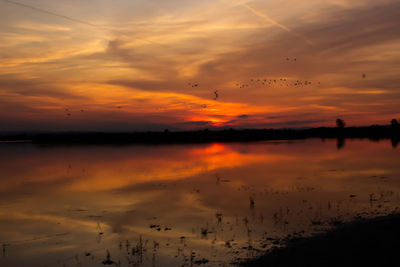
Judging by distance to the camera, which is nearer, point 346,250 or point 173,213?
point 346,250

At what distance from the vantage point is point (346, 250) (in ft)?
42.2

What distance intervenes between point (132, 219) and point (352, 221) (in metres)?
11.8

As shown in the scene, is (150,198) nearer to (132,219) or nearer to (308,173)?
(132,219)

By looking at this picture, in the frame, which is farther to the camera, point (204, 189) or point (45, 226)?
point (204, 189)

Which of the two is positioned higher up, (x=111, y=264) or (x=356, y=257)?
(x=356, y=257)

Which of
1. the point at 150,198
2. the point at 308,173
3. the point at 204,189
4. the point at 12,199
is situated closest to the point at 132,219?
the point at 150,198

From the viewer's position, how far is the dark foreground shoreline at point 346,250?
38.9 ft

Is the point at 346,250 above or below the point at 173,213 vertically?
above

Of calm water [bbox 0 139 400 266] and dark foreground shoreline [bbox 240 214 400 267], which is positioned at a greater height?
dark foreground shoreline [bbox 240 214 400 267]

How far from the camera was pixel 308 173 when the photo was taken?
4003 centimetres

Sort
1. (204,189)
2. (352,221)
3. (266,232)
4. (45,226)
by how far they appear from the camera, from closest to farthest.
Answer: (266,232)
(352,221)
(45,226)
(204,189)

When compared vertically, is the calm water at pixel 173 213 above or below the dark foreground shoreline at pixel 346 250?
below

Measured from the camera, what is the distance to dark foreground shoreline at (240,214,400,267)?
38.9ft

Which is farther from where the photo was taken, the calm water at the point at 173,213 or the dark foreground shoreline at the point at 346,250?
the calm water at the point at 173,213
